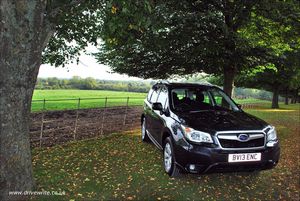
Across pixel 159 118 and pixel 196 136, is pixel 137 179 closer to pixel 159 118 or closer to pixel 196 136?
pixel 196 136

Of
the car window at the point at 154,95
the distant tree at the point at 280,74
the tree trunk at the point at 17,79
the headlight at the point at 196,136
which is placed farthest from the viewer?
the distant tree at the point at 280,74

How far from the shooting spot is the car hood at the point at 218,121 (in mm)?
5418

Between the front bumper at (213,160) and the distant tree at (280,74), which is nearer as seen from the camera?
the front bumper at (213,160)

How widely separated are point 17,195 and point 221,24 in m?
7.50

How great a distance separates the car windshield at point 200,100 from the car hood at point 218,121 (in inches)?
20.5

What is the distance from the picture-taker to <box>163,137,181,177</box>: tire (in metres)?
5.86

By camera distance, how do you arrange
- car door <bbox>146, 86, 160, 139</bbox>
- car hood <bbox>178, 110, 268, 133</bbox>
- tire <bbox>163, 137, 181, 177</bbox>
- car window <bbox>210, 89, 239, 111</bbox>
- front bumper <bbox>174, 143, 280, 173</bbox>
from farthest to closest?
1. car door <bbox>146, 86, 160, 139</bbox>
2. car window <bbox>210, 89, 239, 111</bbox>
3. tire <bbox>163, 137, 181, 177</bbox>
4. car hood <bbox>178, 110, 268, 133</bbox>
5. front bumper <bbox>174, 143, 280, 173</bbox>

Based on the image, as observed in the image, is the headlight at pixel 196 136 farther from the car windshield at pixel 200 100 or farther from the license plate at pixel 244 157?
the car windshield at pixel 200 100

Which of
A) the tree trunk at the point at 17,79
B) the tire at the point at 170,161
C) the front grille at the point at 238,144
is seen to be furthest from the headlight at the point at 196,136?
the tree trunk at the point at 17,79

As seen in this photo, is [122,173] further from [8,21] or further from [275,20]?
[275,20]

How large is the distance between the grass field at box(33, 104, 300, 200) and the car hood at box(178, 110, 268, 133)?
1223 millimetres

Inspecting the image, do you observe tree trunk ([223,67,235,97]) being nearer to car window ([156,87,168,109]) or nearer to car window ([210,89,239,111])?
car window ([210,89,239,111])

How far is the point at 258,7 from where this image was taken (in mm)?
9766

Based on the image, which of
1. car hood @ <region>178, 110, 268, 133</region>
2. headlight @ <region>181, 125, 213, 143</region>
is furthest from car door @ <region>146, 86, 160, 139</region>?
headlight @ <region>181, 125, 213, 143</region>
